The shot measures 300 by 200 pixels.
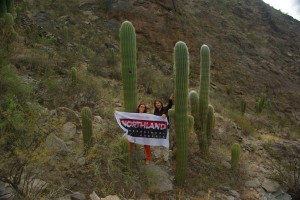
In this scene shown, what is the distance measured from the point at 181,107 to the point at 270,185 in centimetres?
286

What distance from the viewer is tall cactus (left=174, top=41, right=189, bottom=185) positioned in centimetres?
695

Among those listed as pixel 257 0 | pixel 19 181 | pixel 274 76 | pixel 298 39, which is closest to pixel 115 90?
pixel 19 181

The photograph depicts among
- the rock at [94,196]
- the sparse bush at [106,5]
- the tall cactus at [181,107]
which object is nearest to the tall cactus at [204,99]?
the tall cactus at [181,107]

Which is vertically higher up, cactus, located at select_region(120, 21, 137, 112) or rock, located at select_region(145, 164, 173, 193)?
cactus, located at select_region(120, 21, 137, 112)

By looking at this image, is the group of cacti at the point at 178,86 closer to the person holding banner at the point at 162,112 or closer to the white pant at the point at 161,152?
the person holding banner at the point at 162,112

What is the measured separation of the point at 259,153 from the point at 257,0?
72.9 feet

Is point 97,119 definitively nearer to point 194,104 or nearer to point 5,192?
point 194,104

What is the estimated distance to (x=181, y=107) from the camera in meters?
6.97

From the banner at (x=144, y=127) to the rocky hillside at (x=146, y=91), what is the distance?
360 millimetres

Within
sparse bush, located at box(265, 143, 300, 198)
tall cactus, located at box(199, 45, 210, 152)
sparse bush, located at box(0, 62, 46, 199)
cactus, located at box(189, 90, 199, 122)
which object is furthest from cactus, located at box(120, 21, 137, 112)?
sparse bush, located at box(265, 143, 300, 198)

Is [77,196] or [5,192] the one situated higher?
[5,192]

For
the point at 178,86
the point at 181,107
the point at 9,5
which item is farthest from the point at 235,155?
the point at 9,5

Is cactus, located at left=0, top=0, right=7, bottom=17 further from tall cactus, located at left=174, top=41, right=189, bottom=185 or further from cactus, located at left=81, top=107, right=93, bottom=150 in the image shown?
tall cactus, located at left=174, top=41, right=189, bottom=185

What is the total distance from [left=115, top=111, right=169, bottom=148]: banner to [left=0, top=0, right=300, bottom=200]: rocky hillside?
0.36 metres
